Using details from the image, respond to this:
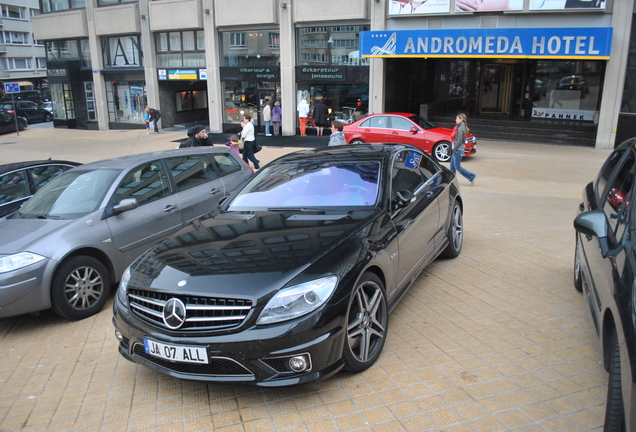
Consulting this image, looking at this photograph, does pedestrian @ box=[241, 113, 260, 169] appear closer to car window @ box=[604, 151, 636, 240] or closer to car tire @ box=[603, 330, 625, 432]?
car window @ box=[604, 151, 636, 240]

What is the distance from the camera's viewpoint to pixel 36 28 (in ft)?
99.8

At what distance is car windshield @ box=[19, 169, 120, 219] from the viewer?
19.0ft

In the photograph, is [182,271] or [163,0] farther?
[163,0]

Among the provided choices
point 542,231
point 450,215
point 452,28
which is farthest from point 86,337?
point 452,28

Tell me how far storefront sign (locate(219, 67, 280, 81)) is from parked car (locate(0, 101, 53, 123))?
68.2 feet

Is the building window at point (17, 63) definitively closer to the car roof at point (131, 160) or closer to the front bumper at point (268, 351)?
the car roof at point (131, 160)

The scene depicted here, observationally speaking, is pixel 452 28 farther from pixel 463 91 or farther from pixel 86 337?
pixel 86 337

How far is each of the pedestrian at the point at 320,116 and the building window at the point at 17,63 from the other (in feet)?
160

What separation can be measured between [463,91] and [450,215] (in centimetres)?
2007

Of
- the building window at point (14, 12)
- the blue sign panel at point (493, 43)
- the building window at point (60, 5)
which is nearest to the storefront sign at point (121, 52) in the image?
the building window at point (60, 5)

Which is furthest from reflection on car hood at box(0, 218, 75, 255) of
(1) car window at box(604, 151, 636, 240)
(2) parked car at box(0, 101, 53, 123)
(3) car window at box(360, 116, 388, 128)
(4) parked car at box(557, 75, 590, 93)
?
(2) parked car at box(0, 101, 53, 123)

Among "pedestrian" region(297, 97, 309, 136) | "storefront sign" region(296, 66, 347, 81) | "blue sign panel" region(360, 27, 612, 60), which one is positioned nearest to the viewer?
"blue sign panel" region(360, 27, 612, 60)

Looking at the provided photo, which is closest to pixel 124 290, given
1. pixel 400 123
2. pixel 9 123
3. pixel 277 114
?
pixel 400 123

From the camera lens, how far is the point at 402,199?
185 inches
